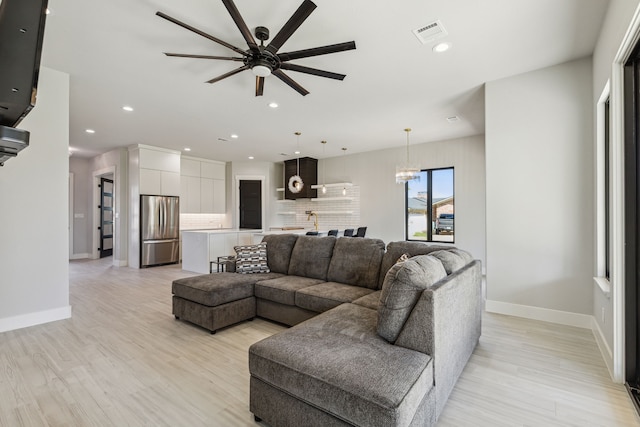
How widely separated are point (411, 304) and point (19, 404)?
8.79ft

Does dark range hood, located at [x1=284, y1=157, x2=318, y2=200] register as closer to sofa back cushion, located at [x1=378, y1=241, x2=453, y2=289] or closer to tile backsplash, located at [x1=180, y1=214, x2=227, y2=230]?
tile backsplash, located at [x1=180, y1=214, x2=227, y2=230]

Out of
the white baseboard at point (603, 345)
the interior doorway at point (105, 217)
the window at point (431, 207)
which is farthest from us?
the interior doorway at point (105, 217)

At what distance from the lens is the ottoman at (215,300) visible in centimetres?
310

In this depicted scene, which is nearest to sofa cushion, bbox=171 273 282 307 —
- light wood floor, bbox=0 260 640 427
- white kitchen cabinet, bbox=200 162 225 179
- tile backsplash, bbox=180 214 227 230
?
light wood floor, bbox=0 260 640 427

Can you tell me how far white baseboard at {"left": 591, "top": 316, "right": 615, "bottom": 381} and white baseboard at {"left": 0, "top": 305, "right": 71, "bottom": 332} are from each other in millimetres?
5541

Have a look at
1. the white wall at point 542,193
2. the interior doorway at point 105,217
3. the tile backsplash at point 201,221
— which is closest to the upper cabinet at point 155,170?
the tile backsplash at point 201,221

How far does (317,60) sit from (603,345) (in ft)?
12.9

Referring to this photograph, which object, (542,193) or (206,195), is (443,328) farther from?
(206,195)

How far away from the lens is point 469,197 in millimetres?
6520

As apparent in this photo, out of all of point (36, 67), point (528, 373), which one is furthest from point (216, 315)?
point (528, 373)

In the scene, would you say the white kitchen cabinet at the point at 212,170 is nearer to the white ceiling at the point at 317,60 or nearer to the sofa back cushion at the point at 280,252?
the white ceiling at the point at 317,60

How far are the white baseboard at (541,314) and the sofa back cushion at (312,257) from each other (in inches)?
85.5

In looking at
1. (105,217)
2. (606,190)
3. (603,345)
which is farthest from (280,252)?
(105,217)

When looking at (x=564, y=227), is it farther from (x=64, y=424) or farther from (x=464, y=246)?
(x=64, y=424)
